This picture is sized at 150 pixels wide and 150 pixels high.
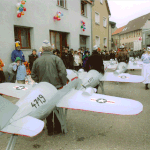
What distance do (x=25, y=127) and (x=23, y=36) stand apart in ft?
28.6

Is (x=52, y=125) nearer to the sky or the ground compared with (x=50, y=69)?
nearer to the ground

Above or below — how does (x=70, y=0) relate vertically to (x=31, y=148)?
above

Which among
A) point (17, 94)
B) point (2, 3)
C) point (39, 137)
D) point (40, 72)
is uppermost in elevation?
point (2, 3)

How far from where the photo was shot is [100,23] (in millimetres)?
21719

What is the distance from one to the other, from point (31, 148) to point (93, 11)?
60.4ft

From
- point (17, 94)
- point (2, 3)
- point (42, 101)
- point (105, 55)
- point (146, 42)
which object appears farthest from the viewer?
point (146, 42)

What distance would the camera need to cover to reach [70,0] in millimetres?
14289

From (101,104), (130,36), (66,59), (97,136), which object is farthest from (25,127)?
(130,36)

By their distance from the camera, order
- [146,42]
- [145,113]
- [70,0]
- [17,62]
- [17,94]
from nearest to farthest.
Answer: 1. [17,94]
2. [145,113]
3. [17,62]
4. [70,0]
5. [146,42]

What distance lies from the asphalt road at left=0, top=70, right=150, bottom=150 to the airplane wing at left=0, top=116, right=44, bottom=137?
923 mm

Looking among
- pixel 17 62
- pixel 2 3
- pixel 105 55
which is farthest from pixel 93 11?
pixel 17 62

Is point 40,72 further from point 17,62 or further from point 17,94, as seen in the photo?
point 17,62

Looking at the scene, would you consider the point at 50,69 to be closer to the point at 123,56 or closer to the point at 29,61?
the point at 29,61

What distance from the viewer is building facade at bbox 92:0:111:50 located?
64.8 ft
